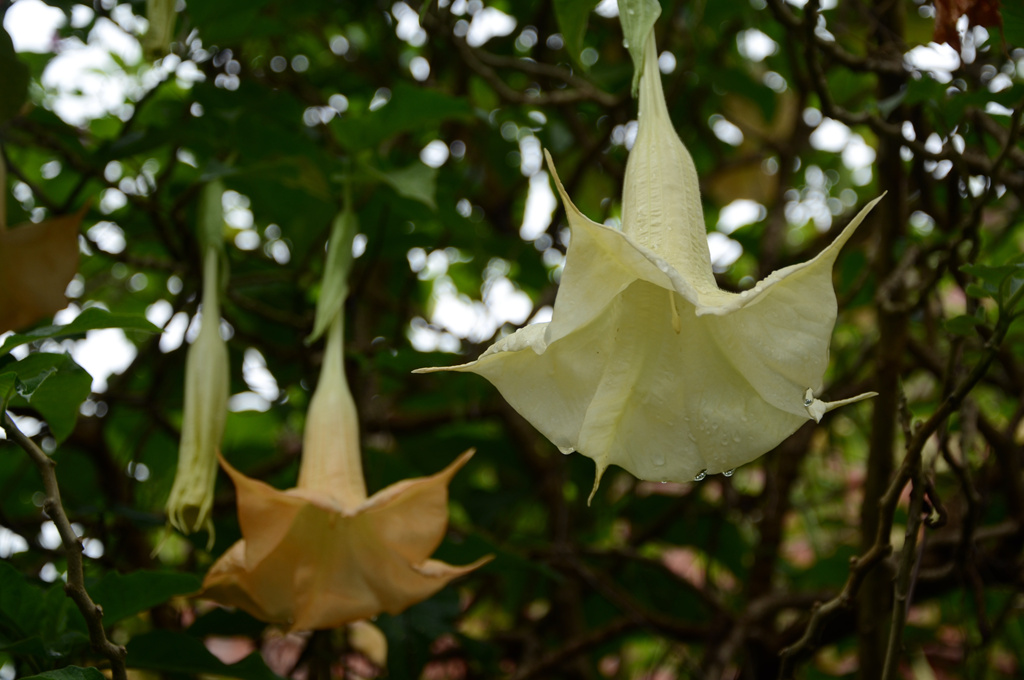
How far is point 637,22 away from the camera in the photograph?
70cm

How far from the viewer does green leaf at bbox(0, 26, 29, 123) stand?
888mm

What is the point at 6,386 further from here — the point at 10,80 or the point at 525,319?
the point at 525,319

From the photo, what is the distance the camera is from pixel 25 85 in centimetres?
91

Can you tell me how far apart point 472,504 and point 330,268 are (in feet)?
2.32

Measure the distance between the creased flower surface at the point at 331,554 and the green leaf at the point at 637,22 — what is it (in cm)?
37

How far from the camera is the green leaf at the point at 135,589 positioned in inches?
30.8

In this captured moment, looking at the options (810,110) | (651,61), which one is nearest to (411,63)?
(810,110)

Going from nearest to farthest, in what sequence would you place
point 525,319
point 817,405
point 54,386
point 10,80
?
point 817,405
point 54,386
point 10,80
point 525,319

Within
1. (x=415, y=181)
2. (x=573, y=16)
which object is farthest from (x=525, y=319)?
(x=573, y=16)

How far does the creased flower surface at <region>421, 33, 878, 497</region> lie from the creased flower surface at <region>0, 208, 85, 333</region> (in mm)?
582

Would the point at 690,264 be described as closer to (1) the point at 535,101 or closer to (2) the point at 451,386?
(1) the point at 535,101

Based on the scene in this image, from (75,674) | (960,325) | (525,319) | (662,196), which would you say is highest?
(662,196)

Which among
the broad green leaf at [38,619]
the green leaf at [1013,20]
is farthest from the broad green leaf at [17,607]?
the green leaf at [1013,20]

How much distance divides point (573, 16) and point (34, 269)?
628mm
